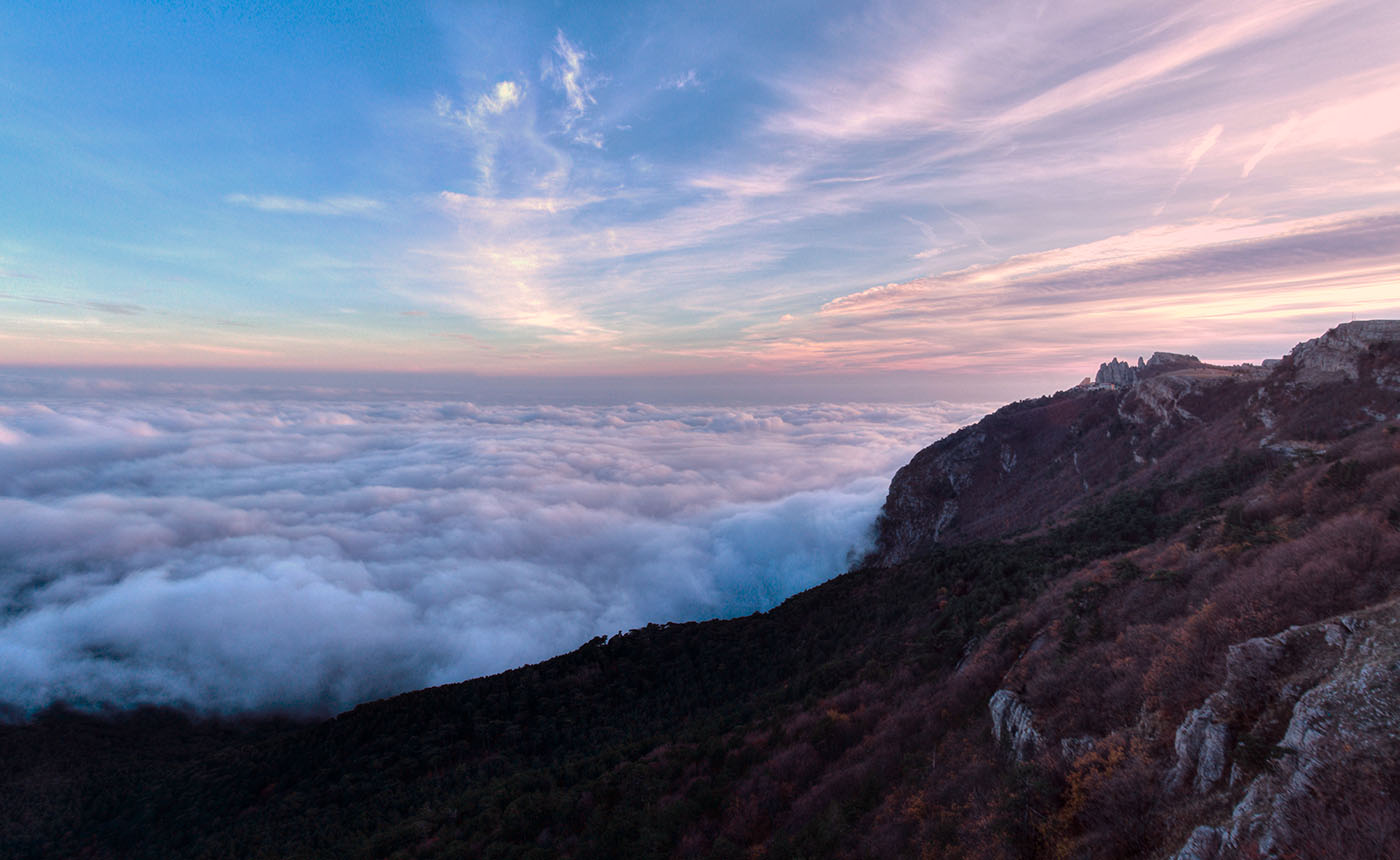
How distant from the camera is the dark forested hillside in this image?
5770mm

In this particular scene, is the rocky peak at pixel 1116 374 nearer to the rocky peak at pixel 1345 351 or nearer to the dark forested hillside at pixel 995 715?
the dark forested hillside at pixel 995 715

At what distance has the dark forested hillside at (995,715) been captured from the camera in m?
5.77

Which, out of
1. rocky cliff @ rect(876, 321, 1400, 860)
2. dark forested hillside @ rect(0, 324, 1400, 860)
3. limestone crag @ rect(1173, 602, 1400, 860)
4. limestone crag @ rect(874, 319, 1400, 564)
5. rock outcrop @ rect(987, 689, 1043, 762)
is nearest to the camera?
limestone crag @ rect(1173, 602, 1400, 860)

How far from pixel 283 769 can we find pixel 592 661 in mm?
22004

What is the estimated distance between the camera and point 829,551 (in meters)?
88.8

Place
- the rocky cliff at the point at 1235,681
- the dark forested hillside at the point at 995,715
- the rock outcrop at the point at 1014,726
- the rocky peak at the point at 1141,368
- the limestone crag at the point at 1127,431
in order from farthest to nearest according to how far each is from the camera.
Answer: the rocky peak at the point at 1141,368, the limestone crag at the point at 1127,431, the rock outcrop at the point at 1014,726, the dark forested hillside at the point at 995,715, the rocky cliff at the point at 1235,681

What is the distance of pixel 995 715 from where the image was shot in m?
10.9

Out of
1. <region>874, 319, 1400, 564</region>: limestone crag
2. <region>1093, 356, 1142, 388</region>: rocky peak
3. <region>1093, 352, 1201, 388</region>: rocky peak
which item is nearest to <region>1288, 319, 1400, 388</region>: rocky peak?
<region>874, 319, 1400, 564</region>: limestone crag

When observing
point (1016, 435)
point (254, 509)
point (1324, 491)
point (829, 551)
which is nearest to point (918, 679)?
point (1324, 491)

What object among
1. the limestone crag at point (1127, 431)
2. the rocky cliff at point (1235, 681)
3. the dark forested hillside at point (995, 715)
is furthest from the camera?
the limestone crag at point (1127, 431)

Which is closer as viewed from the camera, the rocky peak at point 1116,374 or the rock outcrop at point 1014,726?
the rock outcrop at point 1014,726

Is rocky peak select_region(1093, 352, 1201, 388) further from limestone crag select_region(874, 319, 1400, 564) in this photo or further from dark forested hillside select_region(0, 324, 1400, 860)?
dark forested hillside select_region(0, 324, 1400, 860)

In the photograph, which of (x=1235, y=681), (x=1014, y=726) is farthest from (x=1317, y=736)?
(x=1014, y=726)

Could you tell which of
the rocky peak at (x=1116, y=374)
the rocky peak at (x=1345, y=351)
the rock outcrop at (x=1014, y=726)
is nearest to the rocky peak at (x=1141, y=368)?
the rocky peak at (x=1116, y=374)
